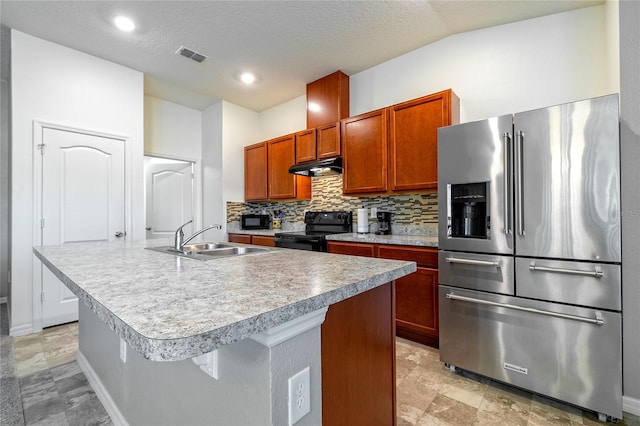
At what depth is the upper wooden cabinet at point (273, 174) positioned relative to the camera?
4.10 m

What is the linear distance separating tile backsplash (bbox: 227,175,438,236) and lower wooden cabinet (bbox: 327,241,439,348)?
0.60 meters

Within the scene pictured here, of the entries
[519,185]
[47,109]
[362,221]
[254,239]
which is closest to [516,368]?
[519,185]

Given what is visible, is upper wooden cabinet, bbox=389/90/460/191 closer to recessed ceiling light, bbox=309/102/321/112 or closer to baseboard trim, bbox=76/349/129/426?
recessed ceiling light, bbox=309/102/321/112

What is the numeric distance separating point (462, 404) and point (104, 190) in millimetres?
3927

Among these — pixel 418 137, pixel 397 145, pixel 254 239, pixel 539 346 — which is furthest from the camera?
pixel 254 239

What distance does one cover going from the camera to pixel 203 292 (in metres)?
0.80

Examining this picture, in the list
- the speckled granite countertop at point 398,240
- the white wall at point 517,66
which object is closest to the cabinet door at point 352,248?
the speckled granite countertop at point 398,240

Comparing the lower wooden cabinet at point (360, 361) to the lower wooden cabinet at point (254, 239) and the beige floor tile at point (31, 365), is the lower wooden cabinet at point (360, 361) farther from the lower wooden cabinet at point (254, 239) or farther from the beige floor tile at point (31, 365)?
the lower wooden cabinet at point (254, 239)

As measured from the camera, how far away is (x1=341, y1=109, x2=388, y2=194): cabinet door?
9.98 feet

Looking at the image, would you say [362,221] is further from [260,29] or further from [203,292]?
[203,292]

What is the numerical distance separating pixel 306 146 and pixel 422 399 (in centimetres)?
297

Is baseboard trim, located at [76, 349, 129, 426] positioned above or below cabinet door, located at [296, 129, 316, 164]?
below

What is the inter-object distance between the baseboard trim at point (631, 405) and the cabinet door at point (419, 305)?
1.06m

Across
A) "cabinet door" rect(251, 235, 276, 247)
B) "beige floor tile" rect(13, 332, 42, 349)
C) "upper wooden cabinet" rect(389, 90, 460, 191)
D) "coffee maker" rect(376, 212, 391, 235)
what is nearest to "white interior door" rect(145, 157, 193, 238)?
"cabinet door" rect(251, 235, 276, 247)
